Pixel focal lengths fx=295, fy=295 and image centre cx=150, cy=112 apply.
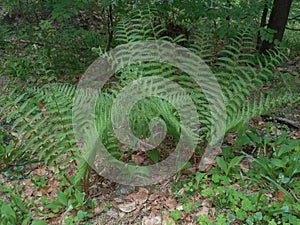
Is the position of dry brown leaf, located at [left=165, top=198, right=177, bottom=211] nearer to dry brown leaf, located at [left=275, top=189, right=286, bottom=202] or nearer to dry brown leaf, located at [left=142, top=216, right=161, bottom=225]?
dry brown leaf, located at [left=142, top=216, right=161, bottom=225]

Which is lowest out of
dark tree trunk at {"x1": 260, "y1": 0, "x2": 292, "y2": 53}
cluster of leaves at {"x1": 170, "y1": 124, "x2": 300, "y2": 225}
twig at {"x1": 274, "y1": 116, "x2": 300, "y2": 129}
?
cluster of leaves at {"x1": 170, "y1": 124, "x2": 300, "y2": 225}

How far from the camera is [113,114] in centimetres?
193

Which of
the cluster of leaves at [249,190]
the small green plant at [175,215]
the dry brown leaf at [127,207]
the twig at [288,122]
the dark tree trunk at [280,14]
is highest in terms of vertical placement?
the dark tree trunk at [280,14]

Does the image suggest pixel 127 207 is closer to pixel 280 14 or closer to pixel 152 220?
pixel 152 220

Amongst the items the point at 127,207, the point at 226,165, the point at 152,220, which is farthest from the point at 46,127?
the point at 226,165

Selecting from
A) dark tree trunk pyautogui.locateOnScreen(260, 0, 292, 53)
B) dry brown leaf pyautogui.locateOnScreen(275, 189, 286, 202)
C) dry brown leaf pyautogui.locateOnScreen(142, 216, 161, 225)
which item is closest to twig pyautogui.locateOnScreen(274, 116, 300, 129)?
dry brown leaf pyautogui.locateOnScreen(275, 189, 286, 202)

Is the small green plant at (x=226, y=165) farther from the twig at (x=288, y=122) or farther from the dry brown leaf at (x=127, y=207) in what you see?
the twig at (x=288, y=122)

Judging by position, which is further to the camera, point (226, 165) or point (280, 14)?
point (280, 14)

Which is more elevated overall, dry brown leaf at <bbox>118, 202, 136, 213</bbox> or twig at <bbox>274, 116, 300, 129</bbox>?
twig at <bbox>274, 116, 300, 129</bbox>

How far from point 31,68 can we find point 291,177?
139 inches

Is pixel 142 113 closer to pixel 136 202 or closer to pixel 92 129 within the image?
pixel 92 129

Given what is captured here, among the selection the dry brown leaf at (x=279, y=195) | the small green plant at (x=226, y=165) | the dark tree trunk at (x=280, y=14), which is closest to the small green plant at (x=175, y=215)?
the small green plant at (x=226, y=165)

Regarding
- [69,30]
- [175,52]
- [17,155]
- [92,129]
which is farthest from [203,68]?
[69,30]

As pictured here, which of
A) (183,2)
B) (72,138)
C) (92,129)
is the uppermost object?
(183,2)
